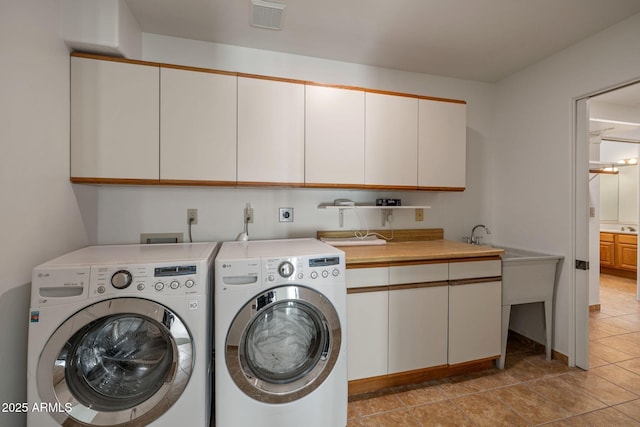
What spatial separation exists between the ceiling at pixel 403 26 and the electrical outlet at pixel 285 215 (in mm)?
1295

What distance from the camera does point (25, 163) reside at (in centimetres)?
131

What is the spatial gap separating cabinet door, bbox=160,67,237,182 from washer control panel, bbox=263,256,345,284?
781 mm

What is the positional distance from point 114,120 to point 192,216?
778 millimetres

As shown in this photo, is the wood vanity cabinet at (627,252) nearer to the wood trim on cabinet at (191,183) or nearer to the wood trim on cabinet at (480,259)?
the wood trim on cabinet at (480,259)

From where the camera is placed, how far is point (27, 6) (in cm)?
133

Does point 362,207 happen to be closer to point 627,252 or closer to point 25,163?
point 25,163

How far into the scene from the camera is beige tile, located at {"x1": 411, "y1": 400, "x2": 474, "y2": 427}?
170 centimetres

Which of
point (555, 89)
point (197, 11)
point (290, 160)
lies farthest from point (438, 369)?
point (197, 11)

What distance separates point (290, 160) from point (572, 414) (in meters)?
2.35

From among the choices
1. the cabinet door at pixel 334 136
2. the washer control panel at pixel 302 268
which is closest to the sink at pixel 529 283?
the cabinet door at pixel 334 136

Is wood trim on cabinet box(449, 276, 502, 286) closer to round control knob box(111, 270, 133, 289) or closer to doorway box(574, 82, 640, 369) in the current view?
doorway box(574, 82, 640, 369)

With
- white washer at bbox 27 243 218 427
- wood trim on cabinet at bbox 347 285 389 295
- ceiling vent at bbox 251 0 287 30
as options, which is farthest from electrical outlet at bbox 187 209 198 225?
ceiling vent at bbox 251 0 287 30

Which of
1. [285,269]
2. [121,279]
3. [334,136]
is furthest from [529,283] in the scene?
[121,279]

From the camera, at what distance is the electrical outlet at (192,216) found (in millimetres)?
2199
